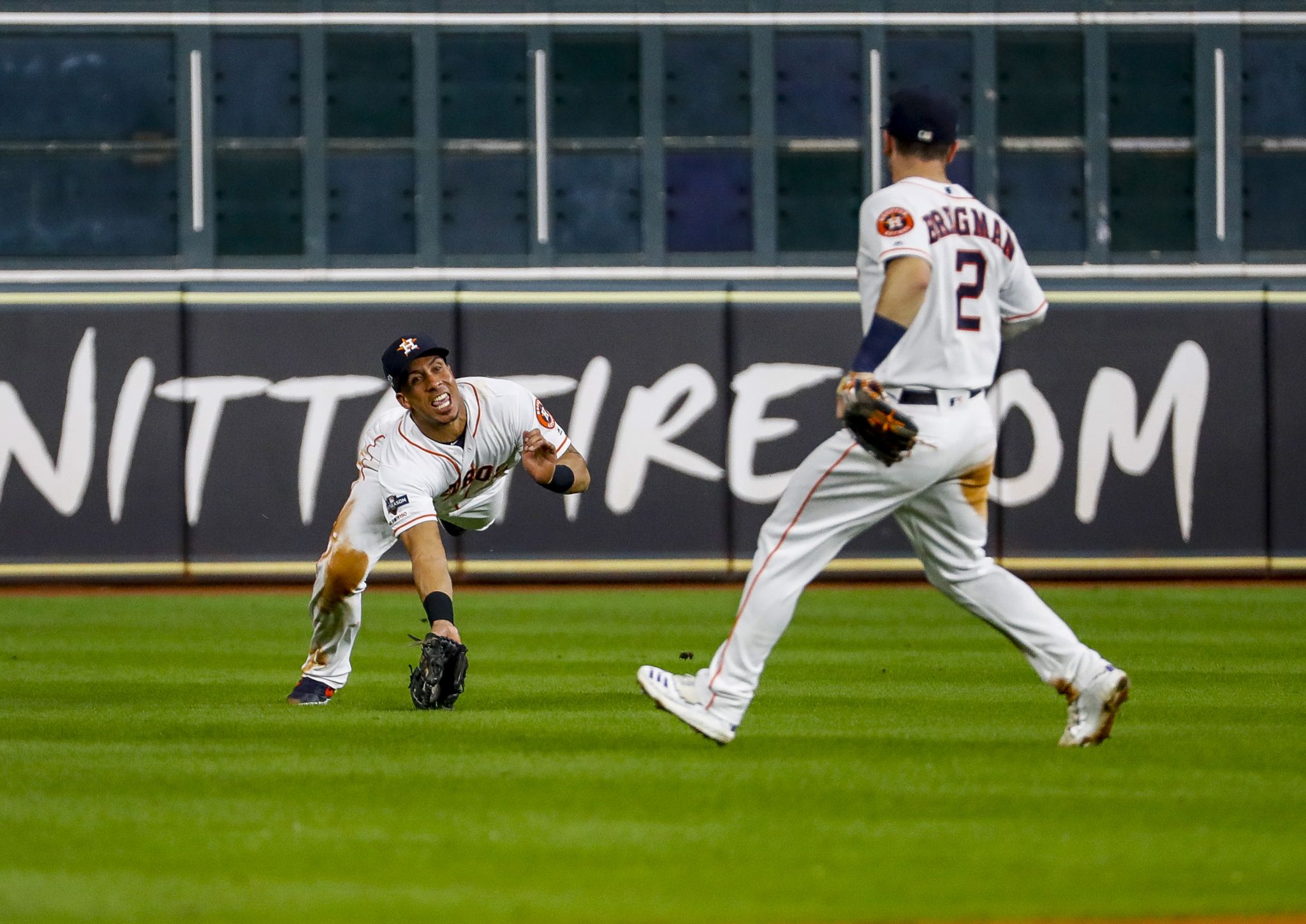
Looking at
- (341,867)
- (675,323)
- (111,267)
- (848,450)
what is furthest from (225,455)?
(341,867)

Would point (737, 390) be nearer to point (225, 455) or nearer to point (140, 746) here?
point (225, 455)

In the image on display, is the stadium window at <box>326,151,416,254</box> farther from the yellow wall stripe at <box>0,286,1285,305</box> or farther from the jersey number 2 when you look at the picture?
the jersey number 2

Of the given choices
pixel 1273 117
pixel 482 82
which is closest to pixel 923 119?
pixel 482 82

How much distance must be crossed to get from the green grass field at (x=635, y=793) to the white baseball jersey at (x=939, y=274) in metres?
1.12

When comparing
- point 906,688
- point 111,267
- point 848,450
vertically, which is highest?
point 111,267

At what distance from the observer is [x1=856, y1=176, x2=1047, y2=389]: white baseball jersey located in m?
5.86

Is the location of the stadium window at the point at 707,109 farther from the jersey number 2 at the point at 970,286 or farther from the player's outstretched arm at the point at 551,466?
the jersey number 2 at the point at 970,286

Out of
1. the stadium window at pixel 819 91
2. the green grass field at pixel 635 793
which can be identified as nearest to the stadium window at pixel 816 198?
the stadium window at pixel 819 91

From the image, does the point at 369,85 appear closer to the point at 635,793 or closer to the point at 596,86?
the point at 596,86

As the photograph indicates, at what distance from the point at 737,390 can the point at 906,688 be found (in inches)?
219

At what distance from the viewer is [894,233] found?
5.84m

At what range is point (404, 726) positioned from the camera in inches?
268

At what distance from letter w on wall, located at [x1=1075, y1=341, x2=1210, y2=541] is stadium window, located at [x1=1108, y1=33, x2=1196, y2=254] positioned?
103 cm

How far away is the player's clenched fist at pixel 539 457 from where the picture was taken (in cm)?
728
